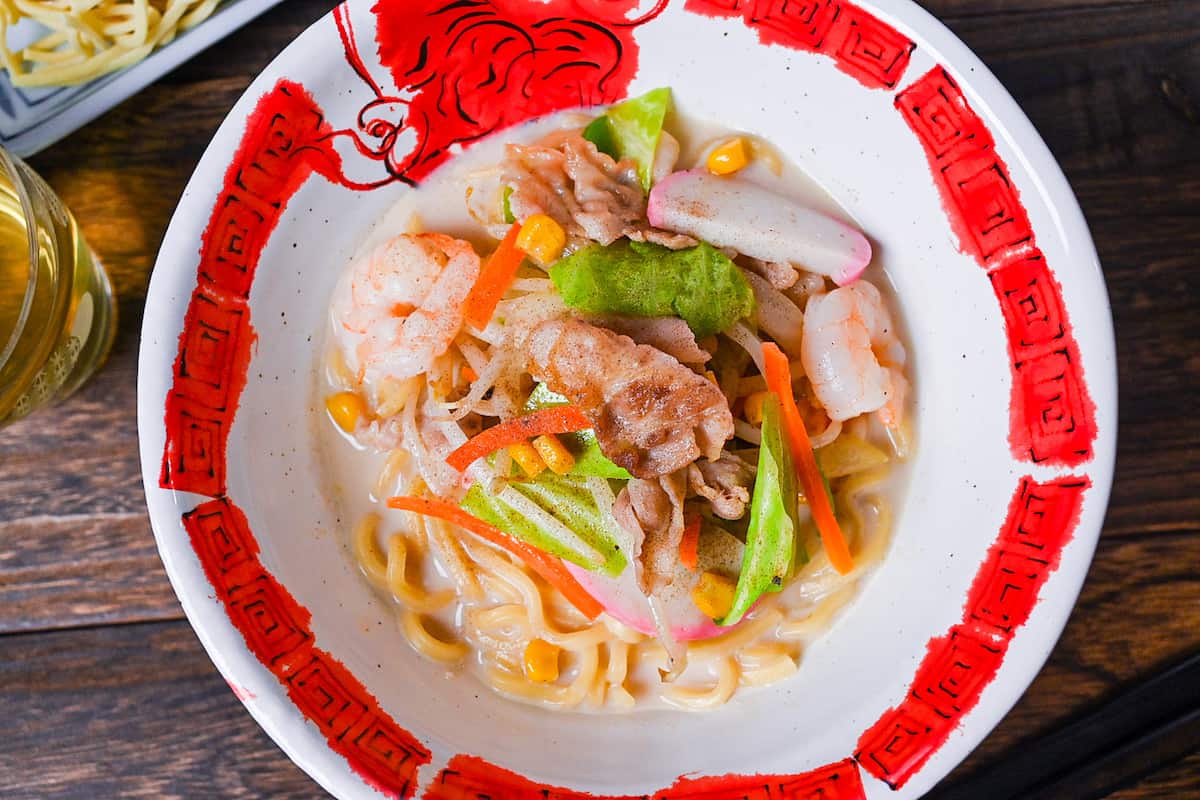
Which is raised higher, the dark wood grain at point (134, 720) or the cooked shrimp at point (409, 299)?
the cooked shrimp at point (409, 299)

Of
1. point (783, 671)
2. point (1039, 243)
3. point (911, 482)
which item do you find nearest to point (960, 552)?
point (911, 482)

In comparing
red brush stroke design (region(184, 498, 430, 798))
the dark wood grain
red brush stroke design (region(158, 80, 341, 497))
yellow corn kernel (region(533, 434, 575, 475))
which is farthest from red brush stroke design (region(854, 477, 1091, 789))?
red brush stroke design (region(158, 80, 341, 497))

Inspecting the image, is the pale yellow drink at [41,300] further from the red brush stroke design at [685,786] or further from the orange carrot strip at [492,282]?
the red brush stroke design at [685,786]

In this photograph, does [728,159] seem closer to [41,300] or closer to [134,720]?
[41,300]

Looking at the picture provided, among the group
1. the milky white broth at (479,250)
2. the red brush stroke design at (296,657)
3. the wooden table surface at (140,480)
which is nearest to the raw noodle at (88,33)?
the wooden table surface at (140,480)

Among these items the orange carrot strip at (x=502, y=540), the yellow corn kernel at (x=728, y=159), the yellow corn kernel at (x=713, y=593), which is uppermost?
the yellow corn kernel at (x=728, y=159)

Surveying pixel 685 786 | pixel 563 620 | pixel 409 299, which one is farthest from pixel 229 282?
pixel 685 786
